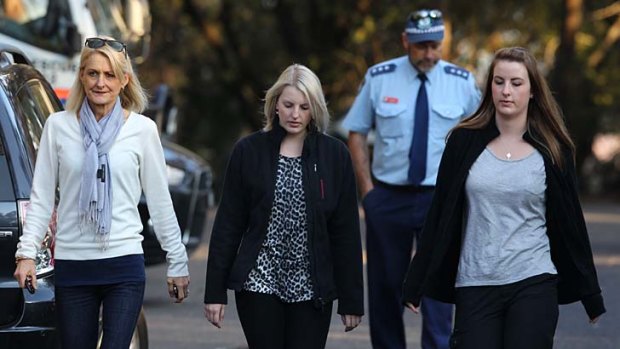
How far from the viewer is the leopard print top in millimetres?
5746

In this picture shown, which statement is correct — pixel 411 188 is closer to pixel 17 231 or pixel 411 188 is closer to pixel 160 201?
pixel 160 201

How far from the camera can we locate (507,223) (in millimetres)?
5676

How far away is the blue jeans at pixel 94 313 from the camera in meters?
5.55

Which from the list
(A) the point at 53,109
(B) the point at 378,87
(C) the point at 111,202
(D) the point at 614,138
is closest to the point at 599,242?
(B) the point at 378,87

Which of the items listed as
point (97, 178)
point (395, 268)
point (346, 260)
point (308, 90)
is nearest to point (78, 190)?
point (97, 178)

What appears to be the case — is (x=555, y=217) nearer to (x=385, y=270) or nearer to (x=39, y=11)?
(x=385, y=270)

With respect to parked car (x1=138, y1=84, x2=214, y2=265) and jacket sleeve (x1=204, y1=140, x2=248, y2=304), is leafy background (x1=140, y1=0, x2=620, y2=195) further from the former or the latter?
jacket sleeve (x1=204, y1=140, x2=248, y2=304)

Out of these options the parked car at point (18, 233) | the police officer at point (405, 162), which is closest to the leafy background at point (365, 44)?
the police officer at point (405, 162)

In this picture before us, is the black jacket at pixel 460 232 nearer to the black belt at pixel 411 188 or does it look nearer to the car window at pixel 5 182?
the car window at pixel 5 182

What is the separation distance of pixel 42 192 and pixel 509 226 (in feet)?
6.00

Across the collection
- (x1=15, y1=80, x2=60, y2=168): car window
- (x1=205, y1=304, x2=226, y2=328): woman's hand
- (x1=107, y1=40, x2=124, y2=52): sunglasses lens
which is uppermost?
(x1=107, y1=40, x2=124, y2=52): sunglasses lens

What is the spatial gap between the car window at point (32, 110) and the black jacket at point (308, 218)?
39.8 inches

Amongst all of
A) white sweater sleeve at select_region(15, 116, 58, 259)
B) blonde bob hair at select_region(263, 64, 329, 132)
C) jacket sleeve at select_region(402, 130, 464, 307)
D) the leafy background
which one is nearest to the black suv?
white sweater sleeve at select_region(15, 116, 58, 259)

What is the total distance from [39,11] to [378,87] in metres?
5.02
